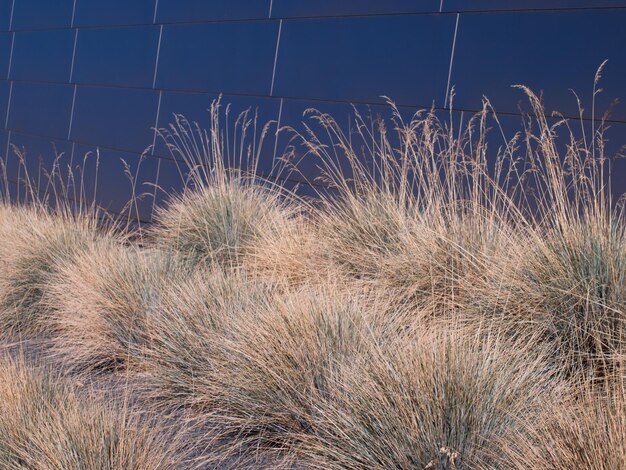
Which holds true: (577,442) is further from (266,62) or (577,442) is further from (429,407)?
(266,62)

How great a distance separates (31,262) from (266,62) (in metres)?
4.37

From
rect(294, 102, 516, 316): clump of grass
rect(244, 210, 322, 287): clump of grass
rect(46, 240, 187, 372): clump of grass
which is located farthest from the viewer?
rect(244, 210, 322, 287): clump of grass

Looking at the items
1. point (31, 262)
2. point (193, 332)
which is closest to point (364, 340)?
point (193, 332)

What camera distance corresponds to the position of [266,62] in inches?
433

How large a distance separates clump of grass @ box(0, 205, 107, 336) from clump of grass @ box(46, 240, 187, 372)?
0.90 feet

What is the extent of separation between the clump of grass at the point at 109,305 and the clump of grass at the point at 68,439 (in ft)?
4.00

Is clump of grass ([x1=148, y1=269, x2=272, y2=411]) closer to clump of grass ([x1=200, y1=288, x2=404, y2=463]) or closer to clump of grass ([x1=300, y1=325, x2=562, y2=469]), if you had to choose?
clump of grass ([x1=200, y1=288, x2=404, y2=463])

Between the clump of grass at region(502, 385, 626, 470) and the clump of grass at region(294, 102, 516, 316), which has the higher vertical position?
the clump of grass at region(294, 102, 516, 316)

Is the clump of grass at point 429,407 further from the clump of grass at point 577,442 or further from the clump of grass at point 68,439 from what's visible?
the clump of grass at point 68,439

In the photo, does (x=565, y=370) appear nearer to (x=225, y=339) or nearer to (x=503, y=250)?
(x=503, y=250)

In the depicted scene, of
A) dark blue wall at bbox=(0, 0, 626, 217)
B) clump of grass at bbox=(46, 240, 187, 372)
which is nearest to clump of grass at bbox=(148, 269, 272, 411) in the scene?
clump of grass at bbox=(46, 240, 187, 372)

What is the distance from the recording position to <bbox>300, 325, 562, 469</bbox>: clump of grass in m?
3.55

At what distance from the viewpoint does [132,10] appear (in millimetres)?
13406

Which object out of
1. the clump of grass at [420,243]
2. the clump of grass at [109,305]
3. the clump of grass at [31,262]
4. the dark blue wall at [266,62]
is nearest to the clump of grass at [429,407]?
the clump of grass at [420,243]
